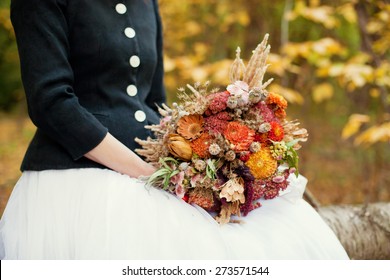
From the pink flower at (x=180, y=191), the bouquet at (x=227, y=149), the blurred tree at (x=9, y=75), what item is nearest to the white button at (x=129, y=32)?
the bouquet at (x=227, y=149)

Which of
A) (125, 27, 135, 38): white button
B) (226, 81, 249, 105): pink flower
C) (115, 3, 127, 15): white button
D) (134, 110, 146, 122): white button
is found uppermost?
(115, 3, 127, 15): white button

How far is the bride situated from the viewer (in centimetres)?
122

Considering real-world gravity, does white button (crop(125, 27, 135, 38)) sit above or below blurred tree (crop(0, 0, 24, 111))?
above

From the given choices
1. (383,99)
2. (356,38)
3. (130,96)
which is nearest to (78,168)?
(130,96)

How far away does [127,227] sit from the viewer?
1215 millimetres

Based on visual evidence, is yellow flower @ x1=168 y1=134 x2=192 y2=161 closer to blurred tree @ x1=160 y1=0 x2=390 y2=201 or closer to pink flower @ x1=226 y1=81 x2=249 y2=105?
pink flower @ x1=226 y1=81 x2=249 y2=105

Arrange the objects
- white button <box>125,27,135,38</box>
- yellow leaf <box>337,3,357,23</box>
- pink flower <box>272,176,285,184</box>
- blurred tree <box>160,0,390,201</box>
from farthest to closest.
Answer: yellow leaf <box>337,3,357,23</box> < blurred tree <box>160,0,390,201</box> < white button <box>125,27,135,38</box> < pink flower <box>272,176,285,184</box>

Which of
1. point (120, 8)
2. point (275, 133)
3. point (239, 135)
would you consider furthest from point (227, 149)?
point (120, 8)

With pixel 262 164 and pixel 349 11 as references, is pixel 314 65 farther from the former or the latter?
pixel 262 164

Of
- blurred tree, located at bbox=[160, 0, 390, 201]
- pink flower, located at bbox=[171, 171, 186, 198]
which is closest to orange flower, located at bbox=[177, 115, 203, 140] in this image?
pink flower, located at bbox=[171, 171, 186, 198]

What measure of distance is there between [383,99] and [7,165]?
3.83m

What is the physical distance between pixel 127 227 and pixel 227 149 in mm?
348

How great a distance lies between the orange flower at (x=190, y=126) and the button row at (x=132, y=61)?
0.84ft

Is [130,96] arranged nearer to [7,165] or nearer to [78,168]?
[78,168]
